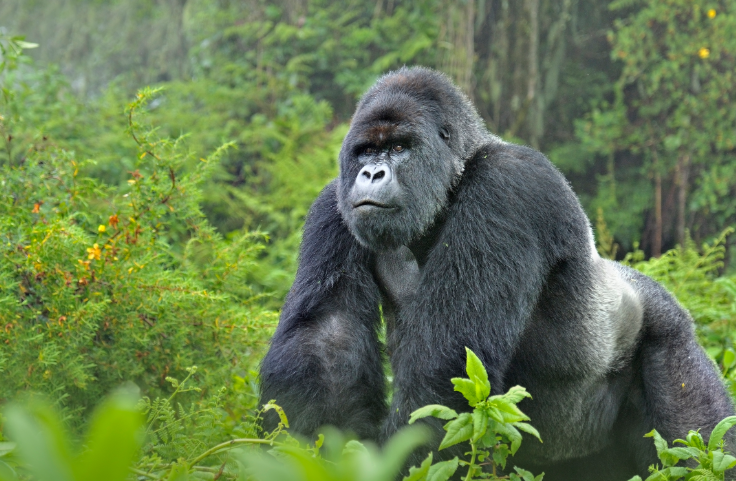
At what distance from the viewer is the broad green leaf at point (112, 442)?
51cm

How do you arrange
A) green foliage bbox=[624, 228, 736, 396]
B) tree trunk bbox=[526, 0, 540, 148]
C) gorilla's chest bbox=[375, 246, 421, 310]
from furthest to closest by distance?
1. tree trunk bbox=[526, 0, 540, 148]
2. green foliage bbox=[624, 228, 736, 396]
3. gorilla's chest bbox=[375, 246, 421, 310]

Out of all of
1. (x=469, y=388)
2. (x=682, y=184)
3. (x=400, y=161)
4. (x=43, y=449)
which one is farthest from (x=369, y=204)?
(x=682, y=184)

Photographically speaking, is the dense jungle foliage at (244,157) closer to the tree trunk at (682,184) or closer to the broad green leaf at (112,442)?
the tree trunk at (682,184)

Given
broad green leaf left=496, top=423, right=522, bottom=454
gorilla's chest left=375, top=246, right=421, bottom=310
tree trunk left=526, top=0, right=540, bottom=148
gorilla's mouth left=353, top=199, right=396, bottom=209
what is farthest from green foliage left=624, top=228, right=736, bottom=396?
tree trunk left=526, top=0, right=540, bottom=148

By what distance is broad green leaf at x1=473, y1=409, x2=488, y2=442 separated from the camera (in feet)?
5.41

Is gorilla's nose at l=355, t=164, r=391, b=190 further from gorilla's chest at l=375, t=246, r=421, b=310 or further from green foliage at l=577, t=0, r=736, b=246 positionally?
green foliage at l=577, t=0, r=736, b=246

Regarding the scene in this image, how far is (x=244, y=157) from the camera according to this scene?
324 inches

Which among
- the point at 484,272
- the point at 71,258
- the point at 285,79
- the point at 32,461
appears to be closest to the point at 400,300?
the point at 484,272

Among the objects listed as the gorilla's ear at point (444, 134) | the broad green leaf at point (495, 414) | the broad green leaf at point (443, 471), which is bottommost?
the broad green leaf at point (443, 471)

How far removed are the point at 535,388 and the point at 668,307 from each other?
710 millimetres

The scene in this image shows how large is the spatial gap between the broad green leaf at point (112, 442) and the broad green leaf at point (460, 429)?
123cm

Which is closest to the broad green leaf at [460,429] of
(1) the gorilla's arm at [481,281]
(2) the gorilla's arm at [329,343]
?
(1) the gorilla's arm at [481,281]

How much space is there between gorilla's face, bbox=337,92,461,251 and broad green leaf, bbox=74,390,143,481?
2.12m

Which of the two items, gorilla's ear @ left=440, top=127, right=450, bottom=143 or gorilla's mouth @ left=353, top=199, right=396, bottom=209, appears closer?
gorilla's mouth @ left=353, top=199, right=396, bottom=209
